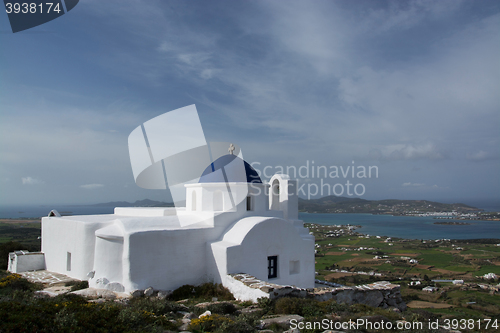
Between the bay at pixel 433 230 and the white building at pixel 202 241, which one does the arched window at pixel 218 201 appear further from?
the bay at pixel 433 230

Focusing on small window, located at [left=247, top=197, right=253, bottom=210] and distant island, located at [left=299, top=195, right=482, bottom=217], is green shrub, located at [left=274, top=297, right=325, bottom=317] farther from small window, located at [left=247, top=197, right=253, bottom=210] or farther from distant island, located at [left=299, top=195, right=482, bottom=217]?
distant island, located at [left=299, top=195, right=482, bottom=217]

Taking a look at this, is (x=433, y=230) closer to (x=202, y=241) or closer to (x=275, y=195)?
(x=275, y=195)

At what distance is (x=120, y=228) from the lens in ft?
39.8

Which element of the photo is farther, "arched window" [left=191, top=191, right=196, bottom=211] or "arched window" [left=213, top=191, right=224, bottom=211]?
"arched window" [left=191, top=191, right=196, bottom=211]

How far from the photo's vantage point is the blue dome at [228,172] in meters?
14.3

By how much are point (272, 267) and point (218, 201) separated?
3665mm

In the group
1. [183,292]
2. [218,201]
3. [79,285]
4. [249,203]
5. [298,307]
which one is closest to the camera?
[298,307]

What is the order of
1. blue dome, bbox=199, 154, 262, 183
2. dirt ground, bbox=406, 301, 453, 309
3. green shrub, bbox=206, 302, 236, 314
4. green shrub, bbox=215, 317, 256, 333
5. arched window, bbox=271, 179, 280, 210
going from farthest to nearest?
dirt ground, bbox=406, 301, 453, 309 < arched window, bbox=271, 179, 280, 210 < blue dome, bbox=199, 154, 262, 183 < green shrub, bbox=206, 302, 236, 314 < green shrub, bbox=215, 317, 256, 333

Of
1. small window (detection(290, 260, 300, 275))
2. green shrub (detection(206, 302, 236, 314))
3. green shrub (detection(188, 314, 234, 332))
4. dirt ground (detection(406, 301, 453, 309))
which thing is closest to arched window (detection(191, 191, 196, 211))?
small window (detection(290, 260, 300, 275))

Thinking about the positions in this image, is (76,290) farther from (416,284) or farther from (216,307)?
(416,284)

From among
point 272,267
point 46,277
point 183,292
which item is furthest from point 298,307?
point 46,277

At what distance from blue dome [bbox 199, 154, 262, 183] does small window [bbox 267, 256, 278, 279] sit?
3550 millimetres

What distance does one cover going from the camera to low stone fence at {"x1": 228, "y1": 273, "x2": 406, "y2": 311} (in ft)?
31.5

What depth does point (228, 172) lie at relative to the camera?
14.4 m
